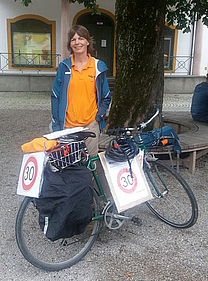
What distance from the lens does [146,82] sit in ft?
17.8

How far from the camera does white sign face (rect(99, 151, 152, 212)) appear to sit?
2906 millimetres

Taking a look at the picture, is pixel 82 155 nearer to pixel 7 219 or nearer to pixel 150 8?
pixel 7 219

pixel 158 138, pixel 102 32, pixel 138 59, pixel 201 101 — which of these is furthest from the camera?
pixel 102 32

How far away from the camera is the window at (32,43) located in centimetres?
1594

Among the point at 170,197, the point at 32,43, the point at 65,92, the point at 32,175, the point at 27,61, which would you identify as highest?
the point at 32,43

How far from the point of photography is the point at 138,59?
536 centimetres

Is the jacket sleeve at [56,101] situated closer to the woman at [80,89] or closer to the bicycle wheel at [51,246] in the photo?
the woman at [80,89]

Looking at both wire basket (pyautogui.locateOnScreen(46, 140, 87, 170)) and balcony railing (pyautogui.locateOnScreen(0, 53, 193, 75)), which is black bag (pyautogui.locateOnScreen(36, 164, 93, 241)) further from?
balcony railing (pyautogui.locateOnScreen(0, 53, 193, 75))

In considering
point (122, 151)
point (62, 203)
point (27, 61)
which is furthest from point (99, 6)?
point (62, 203)

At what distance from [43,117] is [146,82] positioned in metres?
4.75

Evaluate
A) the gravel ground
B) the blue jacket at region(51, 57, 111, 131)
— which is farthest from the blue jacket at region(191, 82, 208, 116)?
the blue jacket at region(51, 57, 111, 131)

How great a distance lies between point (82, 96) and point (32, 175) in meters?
1.18

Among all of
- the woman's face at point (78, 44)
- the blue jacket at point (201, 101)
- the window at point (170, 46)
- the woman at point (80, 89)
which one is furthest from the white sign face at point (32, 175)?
the window at point (170, 46)

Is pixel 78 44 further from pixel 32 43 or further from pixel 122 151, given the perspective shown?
pixel 32 43
